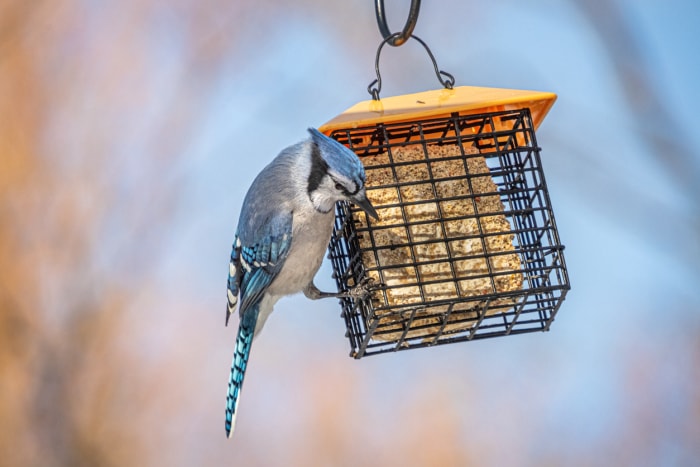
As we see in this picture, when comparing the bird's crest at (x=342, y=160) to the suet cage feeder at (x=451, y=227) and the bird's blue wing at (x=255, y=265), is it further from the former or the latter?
the bird's blue wing at (x=255, y=265)

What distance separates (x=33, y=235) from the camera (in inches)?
243

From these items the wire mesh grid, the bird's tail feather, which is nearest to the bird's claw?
the wire mesh grid

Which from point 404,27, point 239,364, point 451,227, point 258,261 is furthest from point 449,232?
point 239,364

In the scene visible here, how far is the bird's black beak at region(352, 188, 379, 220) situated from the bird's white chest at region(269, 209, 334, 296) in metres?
0.36

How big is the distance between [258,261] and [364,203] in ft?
2.11

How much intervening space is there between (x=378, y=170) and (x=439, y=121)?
0.28 meters

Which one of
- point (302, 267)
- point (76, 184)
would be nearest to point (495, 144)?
point (302, 267)

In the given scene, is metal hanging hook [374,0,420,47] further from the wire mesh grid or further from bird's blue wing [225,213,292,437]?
bird's blue wing [225,213,292,437]

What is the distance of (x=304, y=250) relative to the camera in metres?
3.78

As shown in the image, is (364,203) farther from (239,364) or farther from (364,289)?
(239,364)

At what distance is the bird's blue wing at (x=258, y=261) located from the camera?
12.3 feet

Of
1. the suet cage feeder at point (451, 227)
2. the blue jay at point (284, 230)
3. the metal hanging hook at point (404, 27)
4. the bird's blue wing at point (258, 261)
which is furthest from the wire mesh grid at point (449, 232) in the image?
the metal hanging hook at point (404, 27)

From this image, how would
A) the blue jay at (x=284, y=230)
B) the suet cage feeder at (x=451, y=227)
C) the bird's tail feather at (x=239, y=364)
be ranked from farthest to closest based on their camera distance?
the bird's tail feather at (x=239, y=364)
the blue jay at (x=284, y=230)
the suet cage feeder at (x=451, y=227)

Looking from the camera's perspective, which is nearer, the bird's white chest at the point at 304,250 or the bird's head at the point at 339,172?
the bird's head at the point at 339,172
